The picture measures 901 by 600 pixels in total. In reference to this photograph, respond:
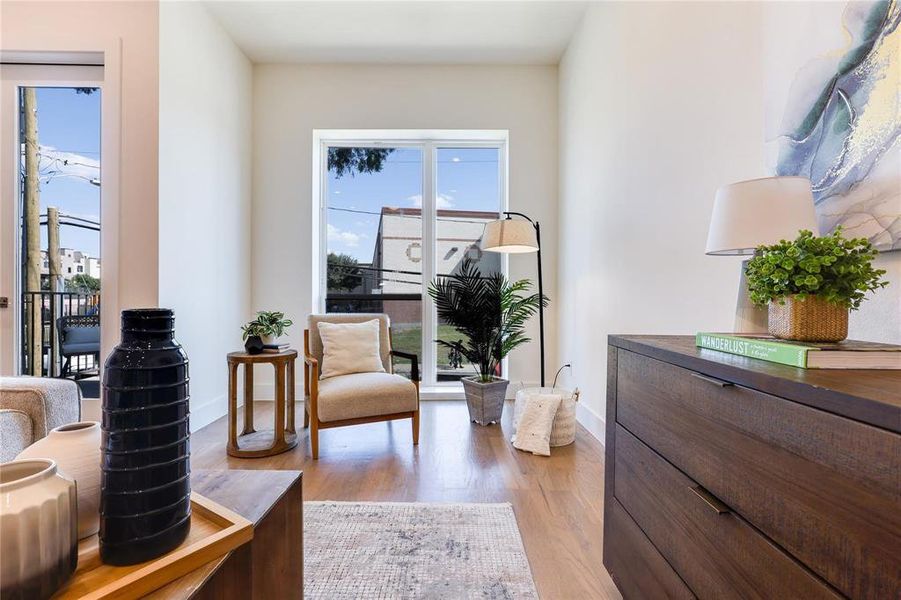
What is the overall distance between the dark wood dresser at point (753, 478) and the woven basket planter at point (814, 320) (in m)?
0.15

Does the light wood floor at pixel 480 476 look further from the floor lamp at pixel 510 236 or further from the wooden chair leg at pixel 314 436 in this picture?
the floor lamp at pixel 510 236

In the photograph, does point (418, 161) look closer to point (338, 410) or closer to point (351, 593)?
point (338, 410)

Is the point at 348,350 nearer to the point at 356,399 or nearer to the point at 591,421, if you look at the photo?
the point at 356,399

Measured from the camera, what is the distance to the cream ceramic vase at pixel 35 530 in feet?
1.71

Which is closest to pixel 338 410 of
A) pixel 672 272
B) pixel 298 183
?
pixel 672 272

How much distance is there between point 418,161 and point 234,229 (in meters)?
1.84

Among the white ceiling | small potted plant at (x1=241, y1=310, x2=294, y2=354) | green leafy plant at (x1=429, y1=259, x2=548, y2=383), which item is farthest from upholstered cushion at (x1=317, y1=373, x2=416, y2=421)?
the white ceiling

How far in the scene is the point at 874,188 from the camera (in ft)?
3.32

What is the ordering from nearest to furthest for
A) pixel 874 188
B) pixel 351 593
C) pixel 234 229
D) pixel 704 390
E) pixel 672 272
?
pixel 704 390, pixel 874 188, pixel 351 593, pixel 672 272, pixel 234 229

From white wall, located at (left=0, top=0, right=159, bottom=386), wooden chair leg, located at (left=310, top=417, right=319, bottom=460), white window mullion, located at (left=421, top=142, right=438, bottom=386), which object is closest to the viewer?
wooden chair leg, located at (left=310, top=417, right=319, bottom=460)

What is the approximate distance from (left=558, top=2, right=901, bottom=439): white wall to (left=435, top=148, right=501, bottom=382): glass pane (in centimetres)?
88

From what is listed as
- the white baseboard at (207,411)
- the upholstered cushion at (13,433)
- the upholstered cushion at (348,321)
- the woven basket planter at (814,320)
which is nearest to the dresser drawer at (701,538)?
the woven basket planter at (814,320)

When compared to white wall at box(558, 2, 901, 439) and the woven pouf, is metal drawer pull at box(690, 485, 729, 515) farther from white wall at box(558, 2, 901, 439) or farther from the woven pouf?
the woven pouf

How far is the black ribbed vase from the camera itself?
2.19ft
